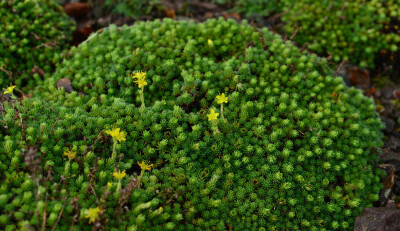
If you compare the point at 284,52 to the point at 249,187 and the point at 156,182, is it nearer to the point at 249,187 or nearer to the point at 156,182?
the point at 249,187

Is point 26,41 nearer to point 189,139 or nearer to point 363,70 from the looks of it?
point 189,139

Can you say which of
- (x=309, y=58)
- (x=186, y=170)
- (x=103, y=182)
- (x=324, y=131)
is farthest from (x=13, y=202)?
(x=309, y=58)

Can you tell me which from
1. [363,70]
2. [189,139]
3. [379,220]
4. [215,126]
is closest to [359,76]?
[363,70]

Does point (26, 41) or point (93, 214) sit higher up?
point (26, 41)

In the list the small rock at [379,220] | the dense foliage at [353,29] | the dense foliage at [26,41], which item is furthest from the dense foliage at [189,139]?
the dense foliage at [353,29]

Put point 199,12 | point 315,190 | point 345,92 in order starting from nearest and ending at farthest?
point 315,190, point 345,92, point 199,12

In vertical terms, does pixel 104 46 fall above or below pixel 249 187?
above

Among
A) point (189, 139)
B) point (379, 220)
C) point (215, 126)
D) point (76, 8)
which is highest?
point (76, 8)
